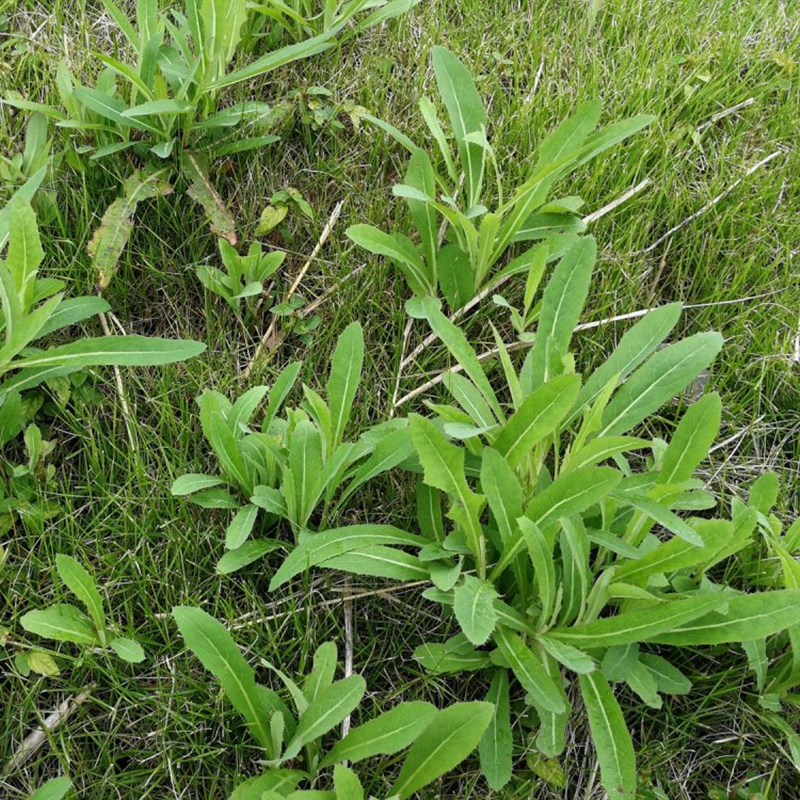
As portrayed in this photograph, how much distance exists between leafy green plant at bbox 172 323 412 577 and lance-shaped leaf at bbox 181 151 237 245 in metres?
0.48

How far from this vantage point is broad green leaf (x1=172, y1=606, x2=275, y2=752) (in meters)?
1.50

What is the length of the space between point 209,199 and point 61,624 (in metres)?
1.13

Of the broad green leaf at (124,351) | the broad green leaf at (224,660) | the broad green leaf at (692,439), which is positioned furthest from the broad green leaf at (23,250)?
the broad green leaf at (692,439)

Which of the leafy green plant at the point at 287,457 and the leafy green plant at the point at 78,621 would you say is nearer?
the leafy green plant at the point at 78,621

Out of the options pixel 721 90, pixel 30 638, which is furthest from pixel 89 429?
pixel 721 90

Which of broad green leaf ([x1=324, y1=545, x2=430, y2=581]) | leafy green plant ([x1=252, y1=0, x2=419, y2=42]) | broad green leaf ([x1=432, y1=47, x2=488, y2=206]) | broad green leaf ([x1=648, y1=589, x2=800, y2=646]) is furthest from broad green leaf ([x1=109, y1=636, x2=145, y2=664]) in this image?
leafy green plant ([x1=252, y1=0, x2=419, y2=42])

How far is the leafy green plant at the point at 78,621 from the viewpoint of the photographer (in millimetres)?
1582

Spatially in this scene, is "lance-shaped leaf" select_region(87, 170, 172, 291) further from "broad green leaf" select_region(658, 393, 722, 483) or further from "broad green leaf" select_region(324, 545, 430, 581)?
"broad green leaf" select_region(658, 393, 722, 483)

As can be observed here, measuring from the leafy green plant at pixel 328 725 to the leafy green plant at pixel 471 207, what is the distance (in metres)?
1.03

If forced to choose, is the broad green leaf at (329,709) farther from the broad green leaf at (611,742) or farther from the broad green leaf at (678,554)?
the broad green leaf at (678,554)

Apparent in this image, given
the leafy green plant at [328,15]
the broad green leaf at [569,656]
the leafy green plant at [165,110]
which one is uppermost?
the leafy green plant at [328,15]

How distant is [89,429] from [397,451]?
0.73 meters

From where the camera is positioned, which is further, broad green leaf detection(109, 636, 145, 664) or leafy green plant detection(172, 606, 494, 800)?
broad green leaf detection(109, 636, 145, 664)

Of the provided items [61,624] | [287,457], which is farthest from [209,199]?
[61,624]
